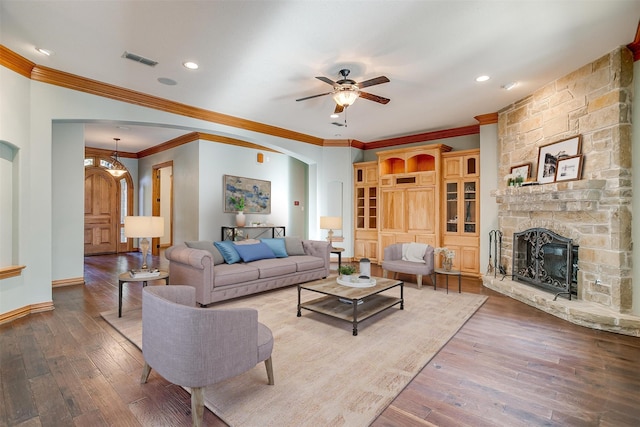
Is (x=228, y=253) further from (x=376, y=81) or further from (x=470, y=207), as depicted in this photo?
(x=470, y=207)

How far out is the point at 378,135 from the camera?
6996mm

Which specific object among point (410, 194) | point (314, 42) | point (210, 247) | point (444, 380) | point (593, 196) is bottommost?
point (444, 380)

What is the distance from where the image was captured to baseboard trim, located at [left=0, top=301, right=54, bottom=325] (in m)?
3.35

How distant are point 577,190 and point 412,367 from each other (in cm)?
297

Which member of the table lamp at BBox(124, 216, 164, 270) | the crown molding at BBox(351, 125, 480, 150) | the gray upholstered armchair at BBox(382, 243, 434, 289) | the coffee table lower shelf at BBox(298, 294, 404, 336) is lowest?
the coffee table lower shelf at BBox(298, 294, 404, 336)

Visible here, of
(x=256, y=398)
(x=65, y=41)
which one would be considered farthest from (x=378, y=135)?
(x=256, y=398)

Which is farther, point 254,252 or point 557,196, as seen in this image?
point 254,252

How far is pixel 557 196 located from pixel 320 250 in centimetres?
352

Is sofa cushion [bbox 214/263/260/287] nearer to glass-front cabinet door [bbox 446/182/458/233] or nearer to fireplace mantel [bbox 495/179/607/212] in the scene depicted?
fireplace mantel [bbox 495/179/607/212]

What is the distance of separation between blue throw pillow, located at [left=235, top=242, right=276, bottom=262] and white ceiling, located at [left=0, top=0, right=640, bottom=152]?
227 cm

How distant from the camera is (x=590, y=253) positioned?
11.9 ft

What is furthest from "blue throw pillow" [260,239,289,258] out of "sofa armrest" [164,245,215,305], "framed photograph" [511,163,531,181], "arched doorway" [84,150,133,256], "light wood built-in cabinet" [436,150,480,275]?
"arched doorway" [84,150,133,256]

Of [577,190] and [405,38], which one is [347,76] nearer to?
[405,38]

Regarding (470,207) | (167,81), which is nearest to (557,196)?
(470,207)
